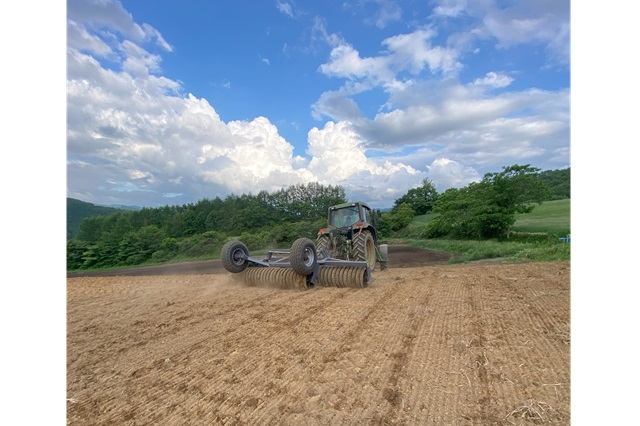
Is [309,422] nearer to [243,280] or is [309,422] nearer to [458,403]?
[458,403]

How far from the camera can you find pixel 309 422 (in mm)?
2010

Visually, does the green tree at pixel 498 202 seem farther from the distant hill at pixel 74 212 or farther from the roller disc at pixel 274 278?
the distant hill at pixel 74 212

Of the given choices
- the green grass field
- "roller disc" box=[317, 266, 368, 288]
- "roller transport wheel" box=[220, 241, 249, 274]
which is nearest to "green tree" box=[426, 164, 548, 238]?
the green grass field

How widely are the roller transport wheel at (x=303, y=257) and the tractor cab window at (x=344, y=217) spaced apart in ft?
7.11

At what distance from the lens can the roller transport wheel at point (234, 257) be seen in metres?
7.51

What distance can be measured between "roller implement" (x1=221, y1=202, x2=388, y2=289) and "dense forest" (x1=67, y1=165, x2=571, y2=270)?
12.7 m

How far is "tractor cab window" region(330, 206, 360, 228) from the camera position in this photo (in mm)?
8719

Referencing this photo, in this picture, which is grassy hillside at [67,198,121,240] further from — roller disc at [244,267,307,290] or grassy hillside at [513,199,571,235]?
grassy hillside at [513,199,571,235]

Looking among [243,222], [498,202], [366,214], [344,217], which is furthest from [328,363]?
[498,202]

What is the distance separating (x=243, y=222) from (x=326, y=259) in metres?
15.5

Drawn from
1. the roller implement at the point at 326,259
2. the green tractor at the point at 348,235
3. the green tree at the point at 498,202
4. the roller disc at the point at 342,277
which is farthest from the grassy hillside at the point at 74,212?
the green tree at the point at 498,202

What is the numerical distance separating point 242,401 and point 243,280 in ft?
18.7
